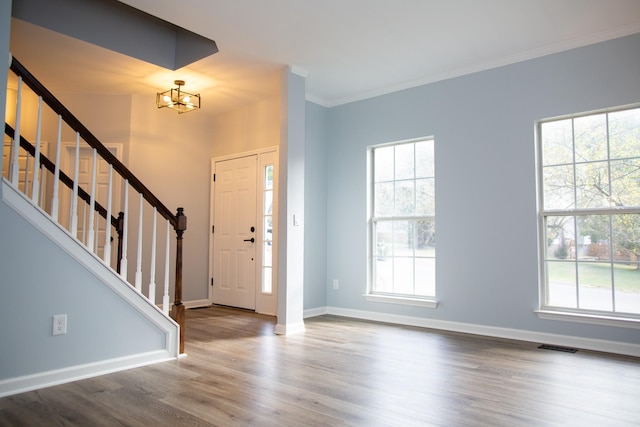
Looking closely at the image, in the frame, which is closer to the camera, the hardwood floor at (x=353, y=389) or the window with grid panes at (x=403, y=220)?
the hardwood floor at (x=353, y=389)

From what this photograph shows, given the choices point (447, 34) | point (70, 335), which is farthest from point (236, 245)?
point (447, 34)

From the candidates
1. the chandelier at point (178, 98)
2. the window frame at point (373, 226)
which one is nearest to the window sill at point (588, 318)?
the window frame at point (373, 226)

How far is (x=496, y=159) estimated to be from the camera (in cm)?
456

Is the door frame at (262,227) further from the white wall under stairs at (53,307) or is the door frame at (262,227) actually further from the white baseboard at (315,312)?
the white wall under stairs at (53,307)

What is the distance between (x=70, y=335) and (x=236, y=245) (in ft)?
10.6

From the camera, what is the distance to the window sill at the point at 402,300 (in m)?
4.93

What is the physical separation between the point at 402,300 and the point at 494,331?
1.06 m

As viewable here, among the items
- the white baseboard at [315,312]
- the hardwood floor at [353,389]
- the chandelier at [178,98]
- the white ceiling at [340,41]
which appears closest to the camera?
the hardwood floor at [353,389]

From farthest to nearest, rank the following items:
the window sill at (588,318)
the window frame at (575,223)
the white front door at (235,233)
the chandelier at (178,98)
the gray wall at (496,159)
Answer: the white front door at (235,233)
the chandelier at (178,98)
the gray wall at (496,159)
the window frame at (575,223)
the window sill at (588,318)

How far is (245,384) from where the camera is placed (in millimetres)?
2984

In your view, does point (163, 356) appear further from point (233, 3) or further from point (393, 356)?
point (233, 3)

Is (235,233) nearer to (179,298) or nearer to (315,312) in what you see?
(315,312)

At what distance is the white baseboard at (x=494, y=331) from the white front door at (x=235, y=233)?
1058mm

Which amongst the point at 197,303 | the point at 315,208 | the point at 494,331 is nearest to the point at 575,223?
the point at 494,331
